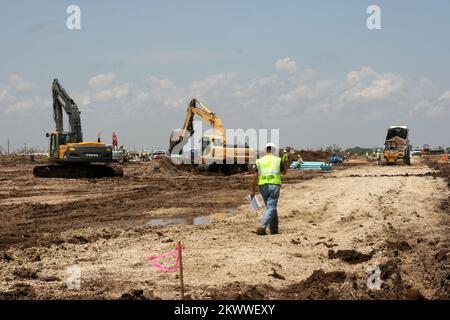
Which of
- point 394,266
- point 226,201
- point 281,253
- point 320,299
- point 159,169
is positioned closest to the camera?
point 320,299

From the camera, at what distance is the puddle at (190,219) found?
46.1 feet

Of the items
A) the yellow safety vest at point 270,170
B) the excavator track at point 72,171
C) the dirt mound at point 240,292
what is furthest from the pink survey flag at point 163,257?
the excavator track at point 72,171

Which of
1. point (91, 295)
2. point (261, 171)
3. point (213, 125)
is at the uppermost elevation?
point (213, 125)

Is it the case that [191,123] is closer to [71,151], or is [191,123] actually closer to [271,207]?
[71,151]

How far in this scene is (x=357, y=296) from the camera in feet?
21.8

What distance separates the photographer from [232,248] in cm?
974

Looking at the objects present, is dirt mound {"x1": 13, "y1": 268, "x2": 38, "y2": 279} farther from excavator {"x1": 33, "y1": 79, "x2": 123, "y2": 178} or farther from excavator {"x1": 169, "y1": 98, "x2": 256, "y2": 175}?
excavator {"x1": 169, "y1": 98, "x2": 256, "y2": 175}

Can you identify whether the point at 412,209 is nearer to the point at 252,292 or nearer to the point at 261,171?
the point at 261,171

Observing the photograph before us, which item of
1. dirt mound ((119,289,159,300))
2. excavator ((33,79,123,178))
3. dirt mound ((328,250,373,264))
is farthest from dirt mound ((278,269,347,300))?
excavator ((33,79,123,178))

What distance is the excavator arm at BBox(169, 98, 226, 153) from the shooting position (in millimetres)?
36375

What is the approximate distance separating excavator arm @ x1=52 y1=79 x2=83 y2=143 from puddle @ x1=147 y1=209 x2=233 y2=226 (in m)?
17.0

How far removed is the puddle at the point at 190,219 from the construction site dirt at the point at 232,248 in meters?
0.03
